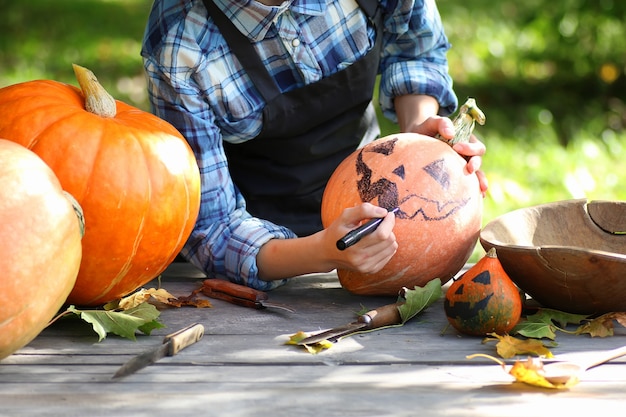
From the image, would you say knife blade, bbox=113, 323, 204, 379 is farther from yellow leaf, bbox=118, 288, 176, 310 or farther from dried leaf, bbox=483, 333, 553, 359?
dried leaf, bbox=483, 333, 553, 359

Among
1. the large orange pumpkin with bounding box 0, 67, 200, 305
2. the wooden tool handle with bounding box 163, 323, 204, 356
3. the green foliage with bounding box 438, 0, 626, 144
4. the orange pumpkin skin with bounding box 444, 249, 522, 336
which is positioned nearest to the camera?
the wooden tool handle with bounding box 163, 323, 204, 356

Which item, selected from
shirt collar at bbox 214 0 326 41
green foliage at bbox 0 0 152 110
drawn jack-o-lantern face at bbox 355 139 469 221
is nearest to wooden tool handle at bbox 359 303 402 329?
drawn jack-o-lantern face at bbox 355 139 469 221

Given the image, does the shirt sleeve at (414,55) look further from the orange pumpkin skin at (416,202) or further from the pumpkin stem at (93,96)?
the pumpkin stem at (93,96)

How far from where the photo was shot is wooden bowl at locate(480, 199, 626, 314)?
76.5 inches

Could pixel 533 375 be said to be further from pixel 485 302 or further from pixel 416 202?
pixel 416 202

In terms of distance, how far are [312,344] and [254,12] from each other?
107 centimetres

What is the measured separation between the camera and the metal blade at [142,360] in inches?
66.4

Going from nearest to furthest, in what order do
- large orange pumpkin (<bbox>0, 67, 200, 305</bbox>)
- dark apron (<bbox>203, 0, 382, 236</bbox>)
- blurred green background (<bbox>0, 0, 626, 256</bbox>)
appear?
large orange pumpkin (<bbox>0, 67, 200, 305</bbox>) → dark apron (<bbox>203, 0, 382, 236</bbox>) → blurred green background (<bbox>0, 0, 626, 256</bbox>)

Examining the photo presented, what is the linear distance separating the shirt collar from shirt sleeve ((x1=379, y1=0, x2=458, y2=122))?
36cm

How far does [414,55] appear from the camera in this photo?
295 cm

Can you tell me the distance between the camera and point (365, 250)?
213 cm

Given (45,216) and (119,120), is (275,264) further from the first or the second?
(45,216)

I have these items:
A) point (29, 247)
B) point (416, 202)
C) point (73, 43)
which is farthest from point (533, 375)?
point (73, 43)

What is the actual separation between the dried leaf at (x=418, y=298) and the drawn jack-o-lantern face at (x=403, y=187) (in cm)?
18
